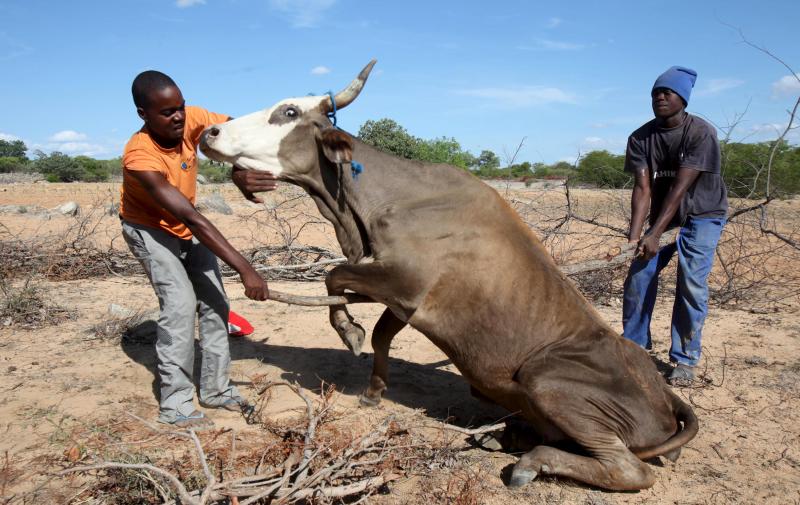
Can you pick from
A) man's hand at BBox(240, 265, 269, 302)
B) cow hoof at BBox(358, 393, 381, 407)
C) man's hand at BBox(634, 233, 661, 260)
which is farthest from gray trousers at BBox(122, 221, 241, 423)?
man's hand at BBox(634, 233, 661, 260)

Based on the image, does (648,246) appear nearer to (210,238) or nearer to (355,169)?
(355,169)

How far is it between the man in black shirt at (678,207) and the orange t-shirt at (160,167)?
3577mm

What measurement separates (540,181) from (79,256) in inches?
1210

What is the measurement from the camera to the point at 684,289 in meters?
5.20

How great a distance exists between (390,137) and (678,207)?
24.0 metres

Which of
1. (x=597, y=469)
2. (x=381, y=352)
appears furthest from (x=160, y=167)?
(x=597, y=469)

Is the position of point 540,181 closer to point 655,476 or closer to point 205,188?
point 205,188

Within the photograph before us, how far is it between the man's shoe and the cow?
4.66ft

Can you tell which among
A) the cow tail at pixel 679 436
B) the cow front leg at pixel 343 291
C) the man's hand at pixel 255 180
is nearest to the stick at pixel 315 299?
the cow front leg at pixel 343 291

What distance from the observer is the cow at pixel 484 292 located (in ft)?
12.4

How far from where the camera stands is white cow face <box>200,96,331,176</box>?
4082 millimetres

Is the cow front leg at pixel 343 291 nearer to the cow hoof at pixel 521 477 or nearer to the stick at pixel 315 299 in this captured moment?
the stick at pixel 315 299

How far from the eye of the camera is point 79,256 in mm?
8359

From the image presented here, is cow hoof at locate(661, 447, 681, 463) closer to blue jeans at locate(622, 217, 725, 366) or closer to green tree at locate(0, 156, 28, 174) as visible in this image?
blue jeans at locate(622, 217, 725, 366)
